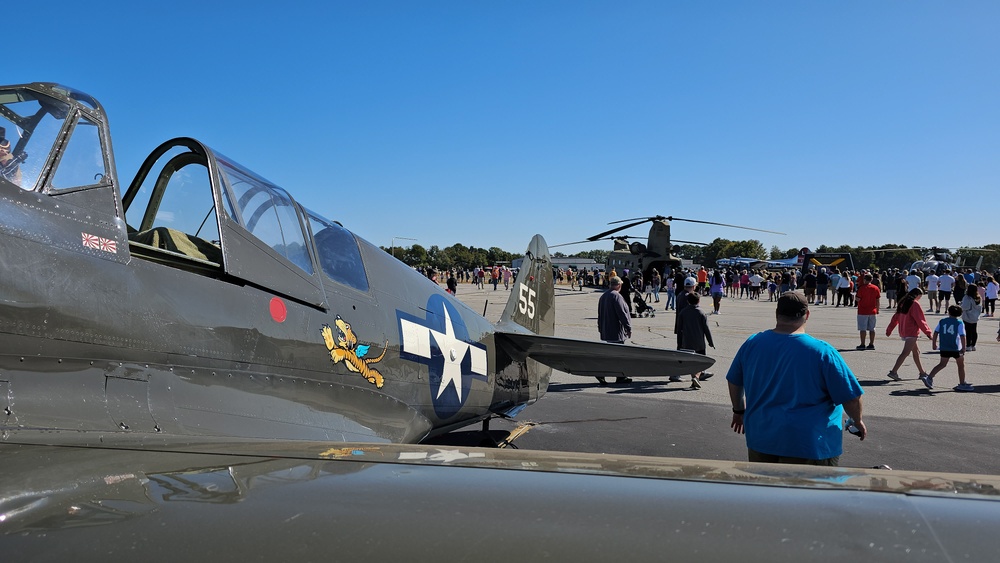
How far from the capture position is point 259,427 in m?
3.11

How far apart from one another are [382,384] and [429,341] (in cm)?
74

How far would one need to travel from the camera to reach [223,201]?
3.36m

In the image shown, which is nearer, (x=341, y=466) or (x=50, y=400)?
(x=341, y=466)

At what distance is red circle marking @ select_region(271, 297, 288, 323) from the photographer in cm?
339

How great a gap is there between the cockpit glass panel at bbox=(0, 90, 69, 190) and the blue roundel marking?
2.32m

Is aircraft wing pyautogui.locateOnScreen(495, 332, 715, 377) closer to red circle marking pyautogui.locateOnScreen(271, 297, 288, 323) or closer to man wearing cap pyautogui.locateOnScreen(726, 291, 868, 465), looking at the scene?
man wearing cap pyautogui.locateOnScreen(726, 291, 868, 465)

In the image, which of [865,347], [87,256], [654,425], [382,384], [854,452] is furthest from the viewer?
[865,347]

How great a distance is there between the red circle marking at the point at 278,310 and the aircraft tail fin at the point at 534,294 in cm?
442

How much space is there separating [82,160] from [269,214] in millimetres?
1016

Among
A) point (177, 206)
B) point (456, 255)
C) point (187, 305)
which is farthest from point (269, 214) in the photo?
point (456, 255)

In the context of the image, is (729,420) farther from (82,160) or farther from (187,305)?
(82,160)

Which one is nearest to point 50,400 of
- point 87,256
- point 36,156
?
point 87,256

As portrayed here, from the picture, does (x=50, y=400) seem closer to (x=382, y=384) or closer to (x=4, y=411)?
(x=4, y=411)

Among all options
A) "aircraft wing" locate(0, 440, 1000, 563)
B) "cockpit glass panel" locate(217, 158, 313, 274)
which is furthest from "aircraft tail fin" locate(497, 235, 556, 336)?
"aircraft wing" locate(0, 440, 1000, 563)
